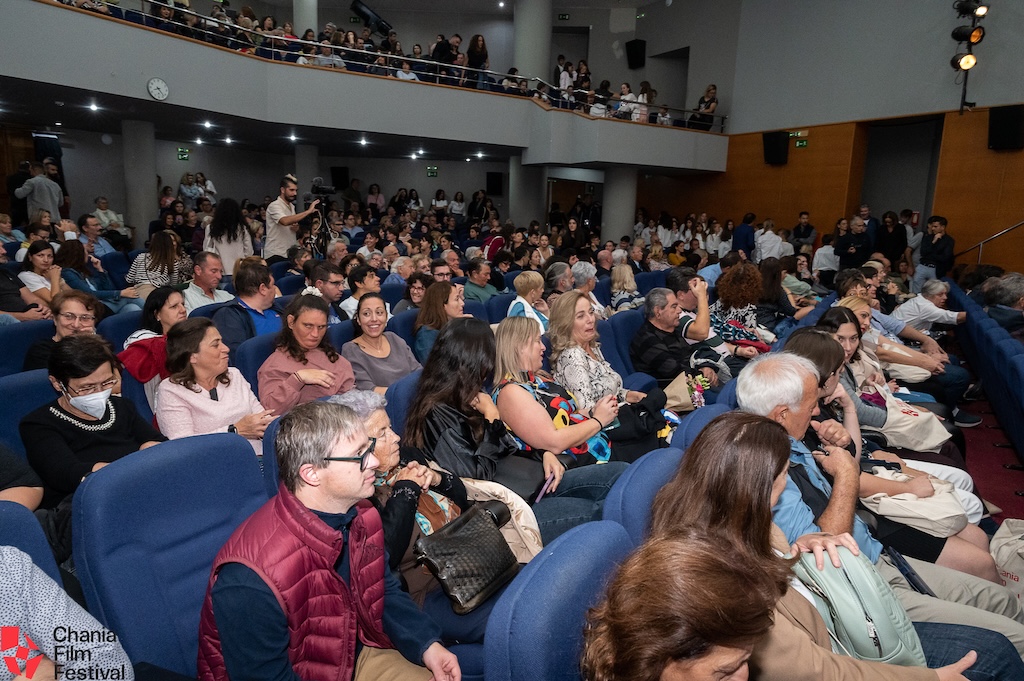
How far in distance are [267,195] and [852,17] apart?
1388 centimetres

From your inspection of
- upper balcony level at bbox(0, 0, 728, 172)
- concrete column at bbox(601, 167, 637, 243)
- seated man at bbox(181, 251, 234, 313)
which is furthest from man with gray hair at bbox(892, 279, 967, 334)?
concrete column at bbox(601, 167, 637, 243)

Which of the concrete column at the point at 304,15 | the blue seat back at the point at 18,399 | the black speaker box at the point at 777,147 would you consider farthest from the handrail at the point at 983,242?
the concrete column at the point at 304,15

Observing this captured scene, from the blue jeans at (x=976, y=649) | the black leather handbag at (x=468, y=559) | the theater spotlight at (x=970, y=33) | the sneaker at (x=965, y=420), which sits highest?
the theater spotlight at (x=970, y=33)

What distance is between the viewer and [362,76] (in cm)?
1095

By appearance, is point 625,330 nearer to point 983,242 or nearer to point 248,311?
point 248,311

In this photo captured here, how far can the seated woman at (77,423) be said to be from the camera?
2.06 metres

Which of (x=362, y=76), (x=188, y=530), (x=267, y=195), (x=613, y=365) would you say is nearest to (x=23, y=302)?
(x=188, y=530)

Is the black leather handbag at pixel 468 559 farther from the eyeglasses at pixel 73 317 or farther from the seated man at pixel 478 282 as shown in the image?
the seated man at pixel 478 282

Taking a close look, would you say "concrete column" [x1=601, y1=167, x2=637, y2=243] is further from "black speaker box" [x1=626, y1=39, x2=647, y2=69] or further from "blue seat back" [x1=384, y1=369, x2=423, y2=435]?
"blue seat back" [x1=384, y1=369, x2=423, y2=435]

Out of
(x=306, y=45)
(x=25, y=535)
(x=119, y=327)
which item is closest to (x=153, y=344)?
(x=119, y=327)

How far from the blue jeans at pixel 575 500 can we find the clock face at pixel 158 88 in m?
8.76

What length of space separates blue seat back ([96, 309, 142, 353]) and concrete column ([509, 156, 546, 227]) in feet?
34.6

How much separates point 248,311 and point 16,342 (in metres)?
1.13

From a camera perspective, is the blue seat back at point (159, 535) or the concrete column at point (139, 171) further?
the concrete column at point (139, 171)
